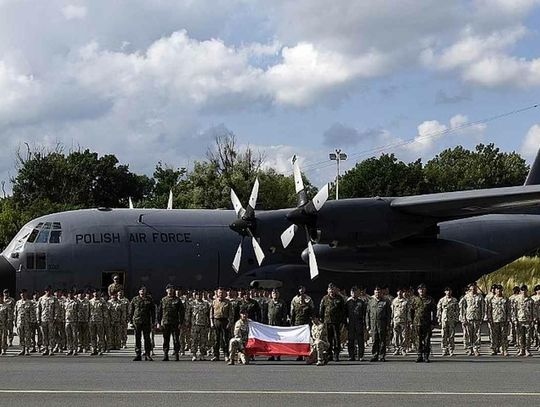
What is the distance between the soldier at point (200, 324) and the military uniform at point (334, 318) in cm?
274

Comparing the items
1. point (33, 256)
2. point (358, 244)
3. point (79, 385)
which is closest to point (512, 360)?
point (358, 244)

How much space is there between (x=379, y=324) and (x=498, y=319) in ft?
10.1

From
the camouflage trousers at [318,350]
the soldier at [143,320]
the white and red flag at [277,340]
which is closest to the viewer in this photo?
the camouflage trousers at [318,350]

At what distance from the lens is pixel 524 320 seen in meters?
21.5

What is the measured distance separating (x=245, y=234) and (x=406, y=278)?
632 centimetres

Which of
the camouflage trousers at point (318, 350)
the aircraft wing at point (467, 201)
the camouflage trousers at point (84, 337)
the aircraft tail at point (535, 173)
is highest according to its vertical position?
the aircraft tail at point (535, 173)

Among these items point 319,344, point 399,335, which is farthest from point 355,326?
point 319,344

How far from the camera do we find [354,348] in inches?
816

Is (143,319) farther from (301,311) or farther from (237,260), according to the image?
(237,260)

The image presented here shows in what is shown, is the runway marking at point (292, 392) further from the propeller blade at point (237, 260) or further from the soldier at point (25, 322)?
the propeller blade at point (237, 260)

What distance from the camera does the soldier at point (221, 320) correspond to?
20511mm

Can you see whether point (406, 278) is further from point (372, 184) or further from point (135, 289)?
point (372, 184)

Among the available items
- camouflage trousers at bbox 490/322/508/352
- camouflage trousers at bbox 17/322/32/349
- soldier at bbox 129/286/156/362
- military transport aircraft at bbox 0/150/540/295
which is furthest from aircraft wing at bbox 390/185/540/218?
camouflage trousers at bbox 17/322/32/349

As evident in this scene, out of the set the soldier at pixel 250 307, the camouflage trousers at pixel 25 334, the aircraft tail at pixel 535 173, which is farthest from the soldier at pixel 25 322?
the aircraft tail at pixel 535 173
